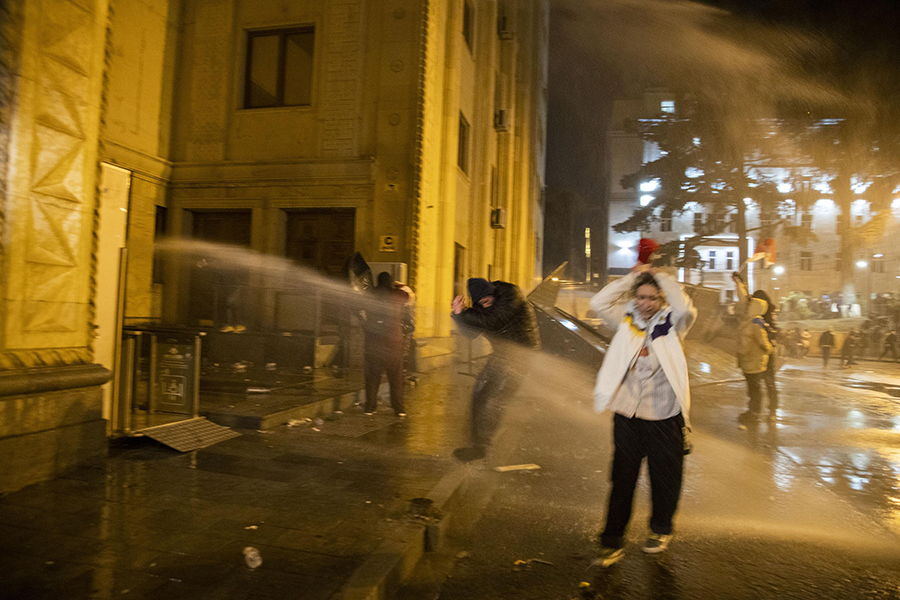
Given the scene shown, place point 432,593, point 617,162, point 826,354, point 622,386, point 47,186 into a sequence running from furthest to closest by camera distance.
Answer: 1. point 617,162
2. point 826,354
3. point 47,186
4. point 622,386
5. point 432,593

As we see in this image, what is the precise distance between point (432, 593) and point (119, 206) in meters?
4.07

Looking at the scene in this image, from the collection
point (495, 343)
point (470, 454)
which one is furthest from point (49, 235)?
point (470, 454)

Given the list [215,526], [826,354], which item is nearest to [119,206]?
[215,526]

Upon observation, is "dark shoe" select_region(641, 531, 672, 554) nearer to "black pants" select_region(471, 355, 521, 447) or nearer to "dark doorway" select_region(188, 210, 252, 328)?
"black pants" select_region(471, 355, 521, 447)

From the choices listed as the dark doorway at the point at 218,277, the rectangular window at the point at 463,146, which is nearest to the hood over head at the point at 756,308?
the dark doorway at the point at 218,277

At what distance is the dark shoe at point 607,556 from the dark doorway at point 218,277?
962cm

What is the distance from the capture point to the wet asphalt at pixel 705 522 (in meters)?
3.30

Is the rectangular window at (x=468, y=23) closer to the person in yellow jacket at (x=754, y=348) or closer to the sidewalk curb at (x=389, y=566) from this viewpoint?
the person in yellow jacket at (x=754, y=348)

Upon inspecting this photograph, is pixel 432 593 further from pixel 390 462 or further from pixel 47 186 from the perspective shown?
pixel 47 186

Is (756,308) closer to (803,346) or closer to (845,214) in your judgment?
(803,346)

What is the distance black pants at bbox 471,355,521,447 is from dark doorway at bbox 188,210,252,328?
7.38 meters

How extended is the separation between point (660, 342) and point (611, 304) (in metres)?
A: 0.49

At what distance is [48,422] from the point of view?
4477mm

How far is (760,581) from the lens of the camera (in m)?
3.34
